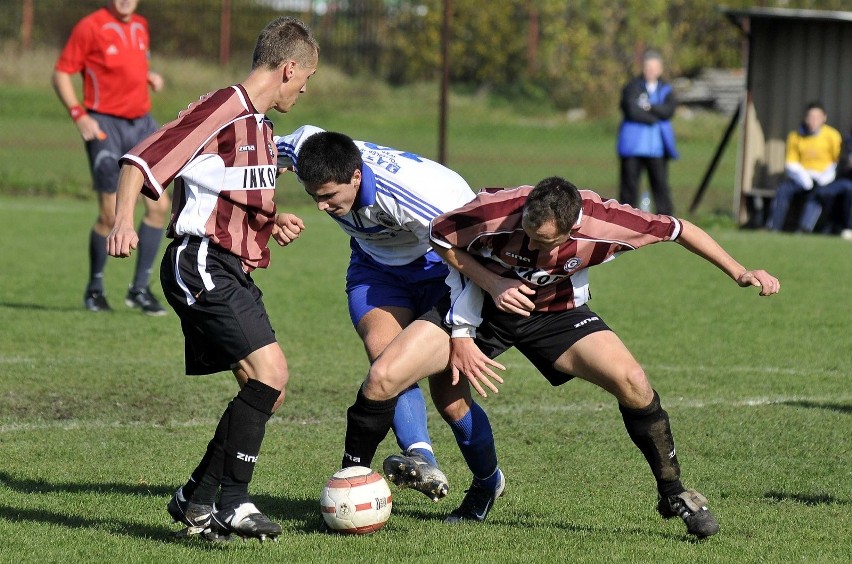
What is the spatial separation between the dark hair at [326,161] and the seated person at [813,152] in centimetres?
1096

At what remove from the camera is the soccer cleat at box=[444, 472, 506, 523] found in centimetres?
495

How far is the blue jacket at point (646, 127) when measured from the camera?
14445 millimetres

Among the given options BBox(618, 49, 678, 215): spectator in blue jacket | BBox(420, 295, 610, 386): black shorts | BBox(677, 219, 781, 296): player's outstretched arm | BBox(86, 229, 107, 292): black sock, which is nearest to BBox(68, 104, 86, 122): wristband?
BBox(86, 229, 107, 292): black sock

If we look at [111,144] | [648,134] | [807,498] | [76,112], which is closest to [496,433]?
[807,498]

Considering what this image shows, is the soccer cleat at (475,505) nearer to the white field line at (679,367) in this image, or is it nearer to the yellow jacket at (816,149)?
the white field line at (679,367)

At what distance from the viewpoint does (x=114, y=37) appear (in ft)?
32.0

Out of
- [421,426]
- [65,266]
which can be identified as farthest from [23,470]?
[65,266]

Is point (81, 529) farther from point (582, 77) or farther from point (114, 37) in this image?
point (582, 77)

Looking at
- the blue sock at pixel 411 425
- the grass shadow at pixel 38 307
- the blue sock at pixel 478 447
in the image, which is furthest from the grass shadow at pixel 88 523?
the grass shadow at pixel 38 307

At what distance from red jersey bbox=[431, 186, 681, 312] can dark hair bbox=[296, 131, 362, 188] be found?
430 mm

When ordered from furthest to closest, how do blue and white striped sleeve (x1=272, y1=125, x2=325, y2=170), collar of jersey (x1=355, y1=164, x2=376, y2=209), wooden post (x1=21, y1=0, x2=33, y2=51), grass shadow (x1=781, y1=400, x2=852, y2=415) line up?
wooden post (x1=21, y1=0, x2=33, y2=51)
grass shadow (x1=781, y1=400, x2=852, y2=415)
blue and white striped sleeve (x1=272, y1=125, x2=325, y2=170)
collar of jersey (x1=355, y1=164, x2=376, y2=209)

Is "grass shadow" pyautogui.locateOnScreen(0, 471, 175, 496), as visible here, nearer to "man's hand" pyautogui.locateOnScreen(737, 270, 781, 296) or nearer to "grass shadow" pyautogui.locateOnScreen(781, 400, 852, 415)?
"man's hand" pyautogui.locateOnScreen(737, 270, 781, 296)

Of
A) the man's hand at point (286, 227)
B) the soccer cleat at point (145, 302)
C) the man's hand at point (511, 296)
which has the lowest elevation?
the soccer cleat at point (145, 302)

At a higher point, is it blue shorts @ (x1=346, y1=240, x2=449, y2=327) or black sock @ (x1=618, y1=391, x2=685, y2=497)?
blue shorts @ (x1=346, y1=240, x2=449, y2=327)
